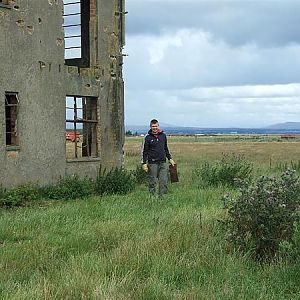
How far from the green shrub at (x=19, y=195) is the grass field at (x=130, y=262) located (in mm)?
2456

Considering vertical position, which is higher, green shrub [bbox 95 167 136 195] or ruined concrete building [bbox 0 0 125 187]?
ruined concrete building [bbox 0 0 125 187]

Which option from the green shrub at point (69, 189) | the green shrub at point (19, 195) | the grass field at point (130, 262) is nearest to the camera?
the grass field at point (130, 262)

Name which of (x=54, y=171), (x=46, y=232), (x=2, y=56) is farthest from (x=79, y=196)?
(x=46, y=232)

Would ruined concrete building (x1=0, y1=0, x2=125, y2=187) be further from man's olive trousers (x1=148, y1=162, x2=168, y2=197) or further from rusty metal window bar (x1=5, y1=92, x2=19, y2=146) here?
man's olive trousers (x1=148, y1=162, x2=168, y2=197)

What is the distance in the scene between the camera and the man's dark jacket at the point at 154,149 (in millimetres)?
15508

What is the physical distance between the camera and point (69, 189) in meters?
16.3

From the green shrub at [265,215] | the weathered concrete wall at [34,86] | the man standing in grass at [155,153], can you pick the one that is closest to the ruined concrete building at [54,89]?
the weathered concrete wall at [34,86]

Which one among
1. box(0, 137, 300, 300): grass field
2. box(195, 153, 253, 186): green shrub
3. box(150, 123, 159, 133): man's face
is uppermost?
box(150, 123, 159, 133): man's face

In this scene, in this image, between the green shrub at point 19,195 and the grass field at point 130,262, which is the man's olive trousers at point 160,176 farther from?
the grass field at point 130,262

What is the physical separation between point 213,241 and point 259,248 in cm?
73

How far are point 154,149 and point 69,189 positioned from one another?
2647mm

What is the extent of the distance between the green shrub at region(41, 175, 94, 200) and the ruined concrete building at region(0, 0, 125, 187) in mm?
282

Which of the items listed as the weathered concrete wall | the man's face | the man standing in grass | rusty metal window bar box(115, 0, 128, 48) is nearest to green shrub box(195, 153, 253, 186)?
the man standing in grass

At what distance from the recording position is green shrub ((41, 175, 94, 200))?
1603 centimetres
